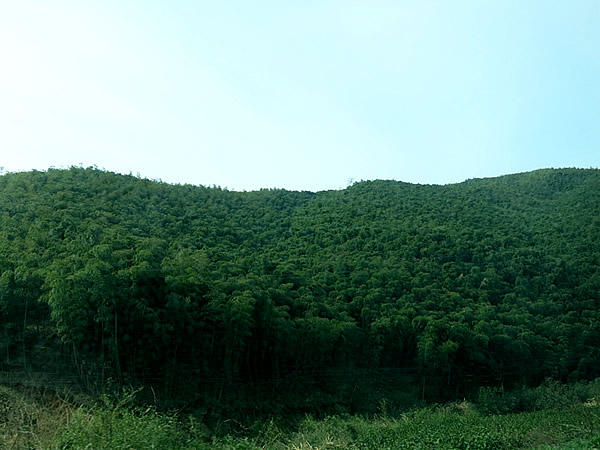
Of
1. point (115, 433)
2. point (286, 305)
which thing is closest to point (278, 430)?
point (115, 433)

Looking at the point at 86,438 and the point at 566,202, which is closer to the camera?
the point at 86,438

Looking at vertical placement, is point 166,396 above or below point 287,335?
below

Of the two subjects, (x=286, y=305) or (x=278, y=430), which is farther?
(x=286, y=305)

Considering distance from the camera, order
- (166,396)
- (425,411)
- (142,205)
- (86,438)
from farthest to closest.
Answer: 1. (142,205)
2. (425,411)
3. (166,396)
4. (86,438)

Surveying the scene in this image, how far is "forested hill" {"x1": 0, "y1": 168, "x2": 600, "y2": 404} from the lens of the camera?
16.6 metres

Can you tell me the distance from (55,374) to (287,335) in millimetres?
8196

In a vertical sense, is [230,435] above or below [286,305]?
below

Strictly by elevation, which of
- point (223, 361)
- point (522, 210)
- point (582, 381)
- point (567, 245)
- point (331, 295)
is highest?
point (522, 210)

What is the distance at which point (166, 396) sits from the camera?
17172 mm

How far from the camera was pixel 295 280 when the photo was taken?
25.3 m

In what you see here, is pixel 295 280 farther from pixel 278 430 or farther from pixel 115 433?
pixel 115 433

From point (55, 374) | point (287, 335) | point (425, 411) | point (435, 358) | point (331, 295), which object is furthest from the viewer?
point (331, 295)

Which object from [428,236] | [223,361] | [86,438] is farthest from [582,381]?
[86,438]

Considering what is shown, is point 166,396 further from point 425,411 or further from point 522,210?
point 522,210
